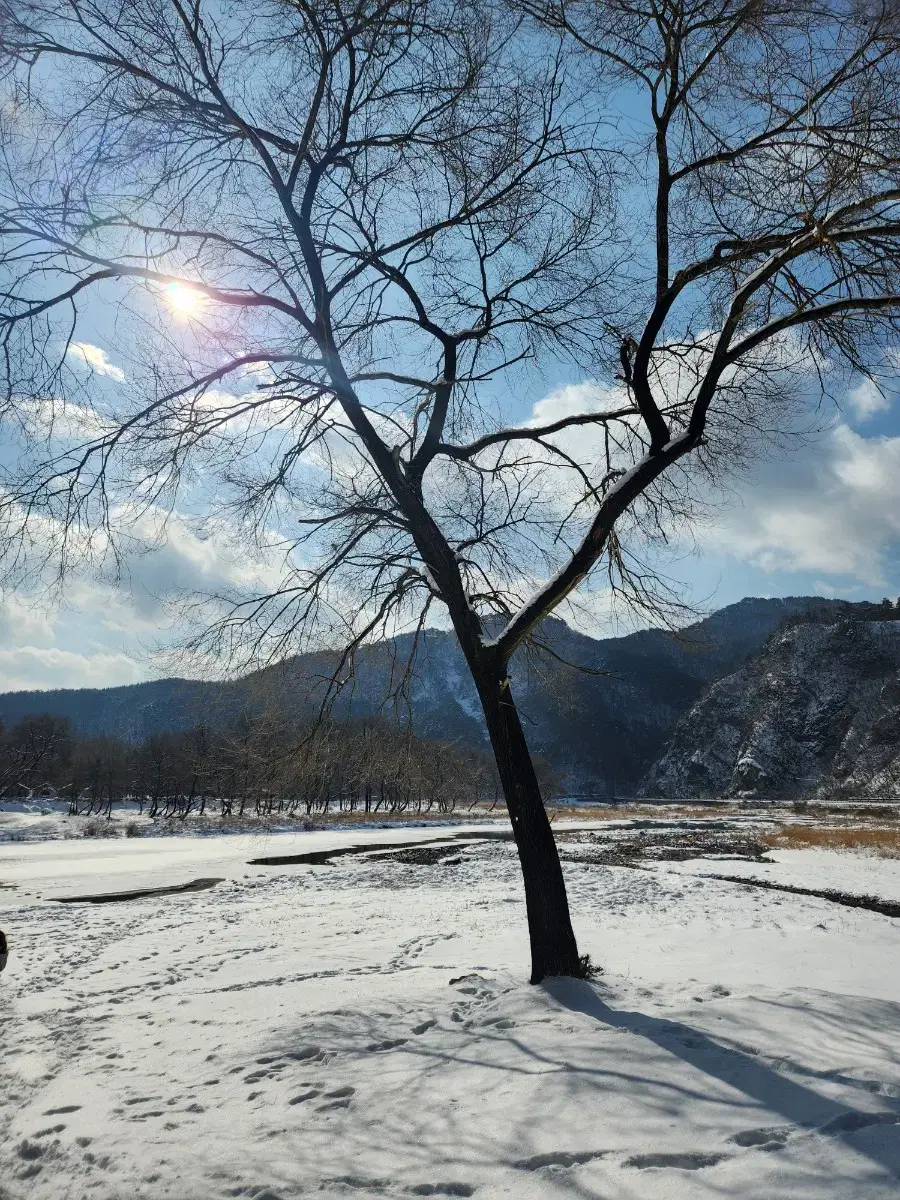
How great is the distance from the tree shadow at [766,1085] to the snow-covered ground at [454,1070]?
0.02m

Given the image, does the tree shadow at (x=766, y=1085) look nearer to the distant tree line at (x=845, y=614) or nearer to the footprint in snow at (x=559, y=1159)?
the footprint in snow at (x=559, y=1159)

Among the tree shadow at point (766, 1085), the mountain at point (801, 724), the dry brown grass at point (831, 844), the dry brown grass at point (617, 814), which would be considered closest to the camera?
the tree shadow at point (766, 1085)

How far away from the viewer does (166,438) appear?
6820mm

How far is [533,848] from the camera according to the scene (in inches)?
248

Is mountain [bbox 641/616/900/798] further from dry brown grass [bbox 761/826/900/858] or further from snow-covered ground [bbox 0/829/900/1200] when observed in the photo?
snow-covered ground [bbox 0/829/900/1200]

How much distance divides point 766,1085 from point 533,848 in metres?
2.90

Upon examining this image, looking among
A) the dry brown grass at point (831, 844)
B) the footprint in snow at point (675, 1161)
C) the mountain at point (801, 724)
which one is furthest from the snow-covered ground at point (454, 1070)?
the mountain at point (801, 724)

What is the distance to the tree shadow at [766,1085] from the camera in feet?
9.34

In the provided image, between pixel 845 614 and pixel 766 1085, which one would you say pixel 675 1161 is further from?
pixel 845 614

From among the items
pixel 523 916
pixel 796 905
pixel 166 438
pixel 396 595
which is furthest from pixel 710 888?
pixel 166 438

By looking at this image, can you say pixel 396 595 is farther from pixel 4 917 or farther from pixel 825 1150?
pixel 4 917

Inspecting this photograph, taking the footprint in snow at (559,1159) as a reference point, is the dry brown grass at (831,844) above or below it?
below

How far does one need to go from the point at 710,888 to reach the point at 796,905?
272 cm

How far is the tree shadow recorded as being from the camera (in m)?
2.85
